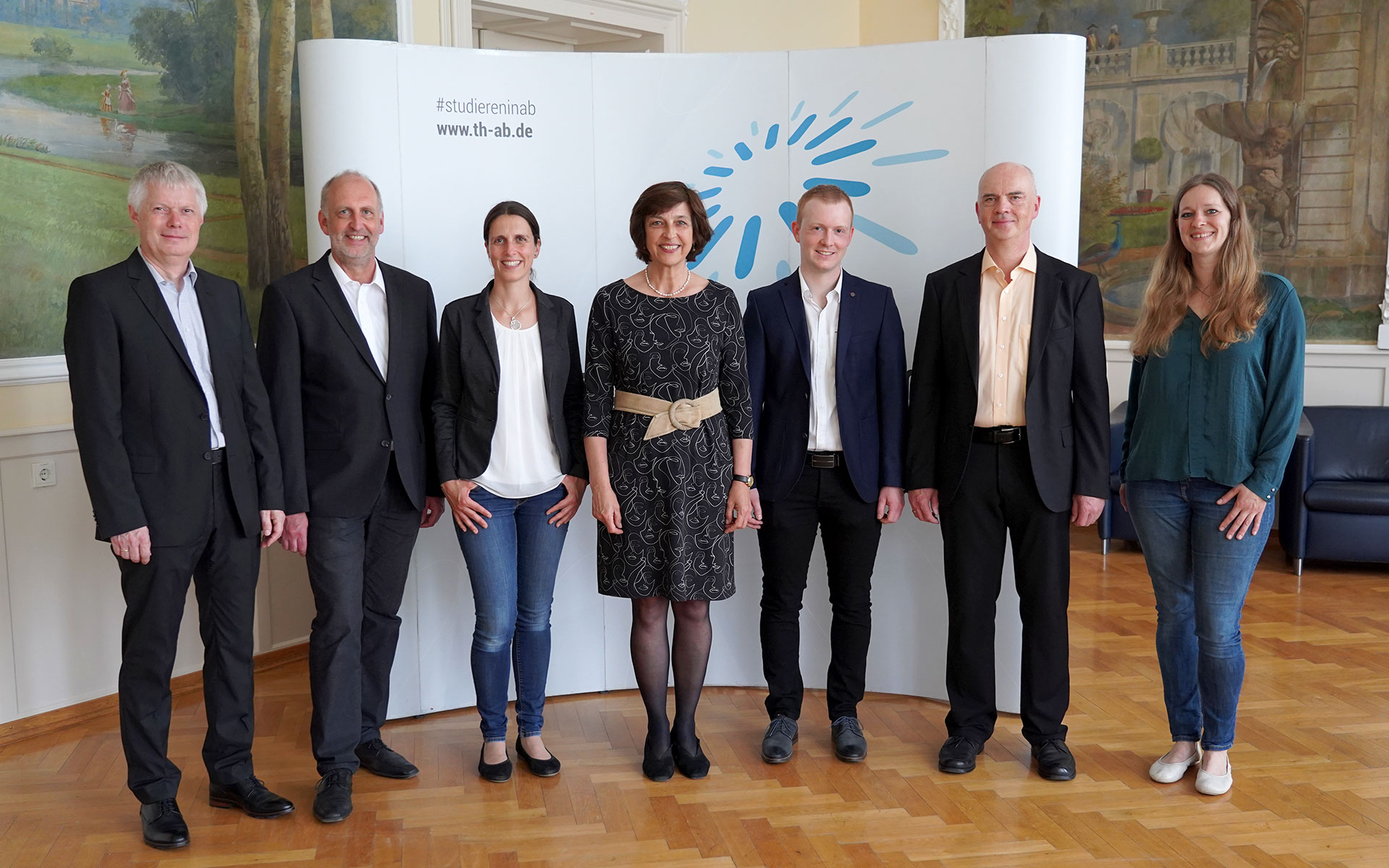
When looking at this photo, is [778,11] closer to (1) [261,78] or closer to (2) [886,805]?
(1) [261,78]

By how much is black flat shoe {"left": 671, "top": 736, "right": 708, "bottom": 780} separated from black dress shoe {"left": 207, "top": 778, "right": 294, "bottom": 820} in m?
1.14

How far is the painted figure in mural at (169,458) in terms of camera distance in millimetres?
3004

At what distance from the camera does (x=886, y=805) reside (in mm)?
3379

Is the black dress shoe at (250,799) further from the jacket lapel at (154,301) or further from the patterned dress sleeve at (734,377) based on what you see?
the patterned dress sleeve at (734,377)

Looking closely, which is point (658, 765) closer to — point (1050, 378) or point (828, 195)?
point (1050, 378)

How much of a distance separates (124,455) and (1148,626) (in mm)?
4293

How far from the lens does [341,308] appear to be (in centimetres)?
336

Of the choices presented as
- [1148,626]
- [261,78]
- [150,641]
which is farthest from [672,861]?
[261,78]

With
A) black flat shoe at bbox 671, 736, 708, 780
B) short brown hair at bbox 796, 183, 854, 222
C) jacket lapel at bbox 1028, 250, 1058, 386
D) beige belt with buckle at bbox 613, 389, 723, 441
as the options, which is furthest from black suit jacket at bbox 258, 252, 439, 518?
jacket lapel at bbox 1028, 250, 1058, 386

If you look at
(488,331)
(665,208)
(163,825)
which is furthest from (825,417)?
(163,825)

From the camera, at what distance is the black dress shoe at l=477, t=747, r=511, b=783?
3579mm

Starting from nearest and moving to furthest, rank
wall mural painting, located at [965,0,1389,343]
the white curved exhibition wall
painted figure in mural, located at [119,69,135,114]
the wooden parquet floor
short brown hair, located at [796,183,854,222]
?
1. the wooden parquet floor
2. short brown hair, located at [796,183,854,222]
3. the white curved exhibition wall
4. painted figure in mural, located at [119,69,135,114]
5. wall mural painting, located at [965,0,1389,343]

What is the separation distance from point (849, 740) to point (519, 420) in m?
1.45

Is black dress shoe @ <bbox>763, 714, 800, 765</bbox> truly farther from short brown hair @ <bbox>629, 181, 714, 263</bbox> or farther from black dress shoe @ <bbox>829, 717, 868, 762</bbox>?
short brown hair @ <bbox>629, 181, 714, 263</bbox>
